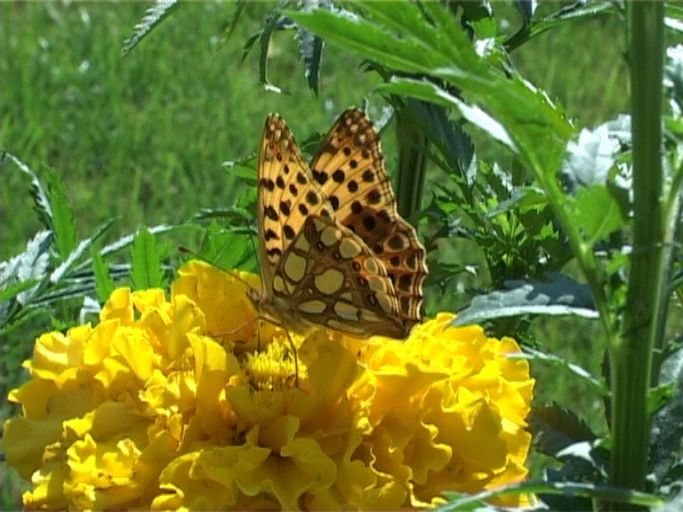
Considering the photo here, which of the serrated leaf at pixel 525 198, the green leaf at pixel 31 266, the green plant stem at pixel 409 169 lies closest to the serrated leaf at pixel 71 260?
the green leaf at pixel 31 266

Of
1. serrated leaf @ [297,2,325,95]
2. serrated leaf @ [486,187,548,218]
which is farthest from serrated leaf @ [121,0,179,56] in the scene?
serrated leaf @ [486,187,548,218]

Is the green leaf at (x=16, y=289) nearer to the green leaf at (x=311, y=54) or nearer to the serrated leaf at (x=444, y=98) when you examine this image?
the green leaf at (x=311, y=54)

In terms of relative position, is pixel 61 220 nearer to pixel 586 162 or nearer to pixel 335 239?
pixel 335 239

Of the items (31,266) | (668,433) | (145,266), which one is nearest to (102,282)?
(145,266)

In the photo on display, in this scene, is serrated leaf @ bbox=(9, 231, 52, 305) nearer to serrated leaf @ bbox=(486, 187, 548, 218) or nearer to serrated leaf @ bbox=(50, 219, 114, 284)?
serrated leaf @ bbox=(50, 219, 114, 284)

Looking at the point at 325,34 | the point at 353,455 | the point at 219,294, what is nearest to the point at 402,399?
the point at 353,455

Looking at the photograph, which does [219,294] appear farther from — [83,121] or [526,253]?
[83,121]
